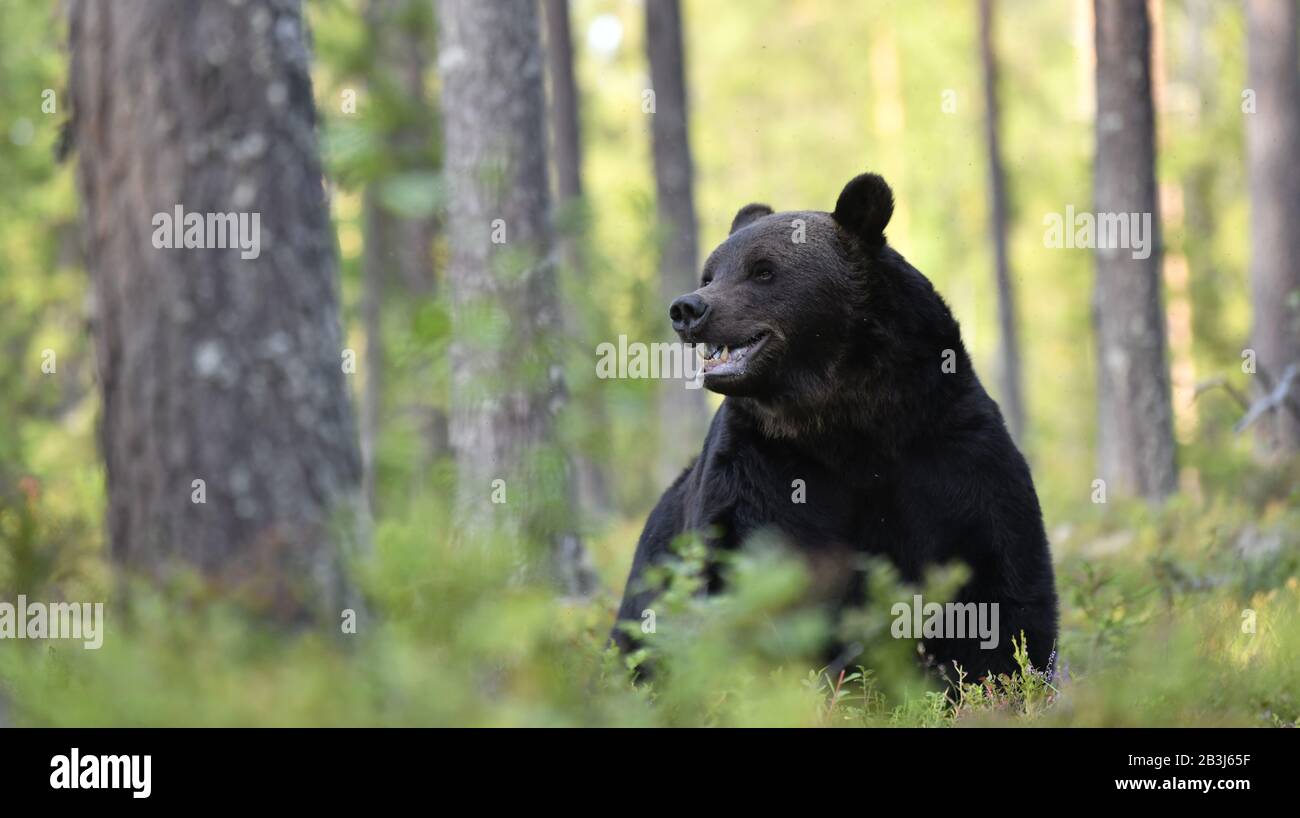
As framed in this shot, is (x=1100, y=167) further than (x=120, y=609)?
Yes

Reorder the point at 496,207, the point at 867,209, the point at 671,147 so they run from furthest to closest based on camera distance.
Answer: the point at 671,147
the point at 496,207
the point at 867,209

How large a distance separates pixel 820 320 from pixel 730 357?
420mm

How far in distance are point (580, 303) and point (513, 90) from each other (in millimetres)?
1901

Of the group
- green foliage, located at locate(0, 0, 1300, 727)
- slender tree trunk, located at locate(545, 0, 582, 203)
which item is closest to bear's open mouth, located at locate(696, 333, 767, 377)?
green foliage, located at locate(0, 0, 1300, 727)

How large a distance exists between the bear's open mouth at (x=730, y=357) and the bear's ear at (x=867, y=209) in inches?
24.8

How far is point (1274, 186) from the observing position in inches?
553

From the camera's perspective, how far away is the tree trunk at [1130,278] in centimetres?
1190

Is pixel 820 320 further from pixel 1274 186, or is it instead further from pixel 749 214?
pixel 1274 186

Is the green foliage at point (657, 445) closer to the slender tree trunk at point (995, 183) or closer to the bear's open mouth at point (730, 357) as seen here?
the bear's open mouth at point (730, 357)

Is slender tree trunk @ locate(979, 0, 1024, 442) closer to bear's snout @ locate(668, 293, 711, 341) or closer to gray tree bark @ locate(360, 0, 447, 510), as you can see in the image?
gray tree bark @ locate(360, 0, 447, 510)

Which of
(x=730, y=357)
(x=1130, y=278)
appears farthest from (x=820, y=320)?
(x=1130, y=278)

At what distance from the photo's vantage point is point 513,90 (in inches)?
346
